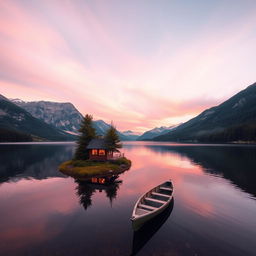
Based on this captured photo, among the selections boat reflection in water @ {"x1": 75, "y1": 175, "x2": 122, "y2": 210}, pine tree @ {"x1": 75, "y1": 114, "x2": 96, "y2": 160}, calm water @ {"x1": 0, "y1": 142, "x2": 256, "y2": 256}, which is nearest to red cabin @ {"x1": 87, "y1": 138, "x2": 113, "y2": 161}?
pine tree @ {"x1": 75, "y1": 114, "x2": 96, "y2": 160}

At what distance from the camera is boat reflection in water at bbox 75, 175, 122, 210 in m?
24.6

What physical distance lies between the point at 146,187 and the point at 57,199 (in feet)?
59.8

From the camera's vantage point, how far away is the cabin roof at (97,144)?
164 feet

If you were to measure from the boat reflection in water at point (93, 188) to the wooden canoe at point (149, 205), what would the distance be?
750 centimetres

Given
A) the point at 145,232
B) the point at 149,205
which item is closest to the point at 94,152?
the point at 149,205

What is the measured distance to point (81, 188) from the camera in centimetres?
3025

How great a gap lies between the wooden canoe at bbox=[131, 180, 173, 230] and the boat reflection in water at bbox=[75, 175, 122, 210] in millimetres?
7503

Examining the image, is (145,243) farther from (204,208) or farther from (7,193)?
(7,193)

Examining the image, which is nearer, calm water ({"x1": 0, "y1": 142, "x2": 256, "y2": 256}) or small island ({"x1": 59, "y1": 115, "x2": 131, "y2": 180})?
calm water ({"x1": 0, "y1": 142, "x2": 256, "y2": 256})

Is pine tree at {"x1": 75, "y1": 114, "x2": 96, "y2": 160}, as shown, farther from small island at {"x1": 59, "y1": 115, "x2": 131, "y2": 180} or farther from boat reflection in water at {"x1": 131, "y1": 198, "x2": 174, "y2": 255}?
boat reflection in water at {"x1": 131, "y1": 198, "x2": 174, "y2": 255}

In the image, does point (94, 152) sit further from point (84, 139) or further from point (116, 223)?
point (116, 223)

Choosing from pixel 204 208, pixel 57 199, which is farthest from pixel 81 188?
pixel 204 208

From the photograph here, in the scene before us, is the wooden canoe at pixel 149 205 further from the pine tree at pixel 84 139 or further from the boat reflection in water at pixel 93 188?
the pine tree at pixel 84 139

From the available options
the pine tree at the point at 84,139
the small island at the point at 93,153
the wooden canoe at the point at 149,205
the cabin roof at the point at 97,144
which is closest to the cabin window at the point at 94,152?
the small island at the point at 93,153
